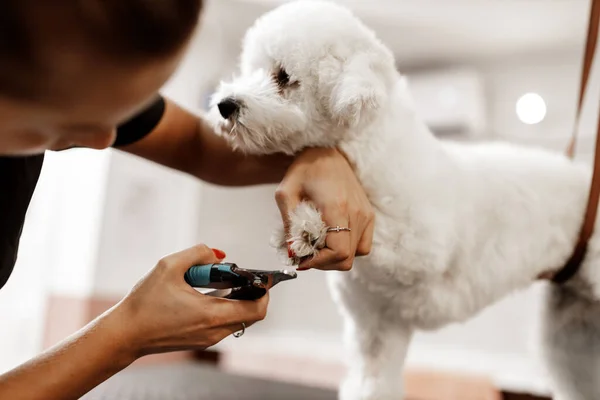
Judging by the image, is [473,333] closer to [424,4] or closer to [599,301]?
[424,4]

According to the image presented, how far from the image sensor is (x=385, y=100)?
612mm

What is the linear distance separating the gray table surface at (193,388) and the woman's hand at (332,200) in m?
0.53

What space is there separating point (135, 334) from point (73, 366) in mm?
59

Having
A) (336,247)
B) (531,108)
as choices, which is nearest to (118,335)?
(336,247)

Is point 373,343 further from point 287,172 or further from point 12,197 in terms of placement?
point 12,197

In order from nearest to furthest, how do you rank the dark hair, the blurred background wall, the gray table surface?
the dark hair → the gray table surface → the blurred background wall

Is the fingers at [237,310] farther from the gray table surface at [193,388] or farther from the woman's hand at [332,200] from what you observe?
the gray table surface at [193,388]

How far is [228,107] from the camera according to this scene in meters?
0.58

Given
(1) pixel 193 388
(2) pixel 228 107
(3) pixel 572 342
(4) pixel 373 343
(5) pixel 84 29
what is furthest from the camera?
(1) pixel 193 388

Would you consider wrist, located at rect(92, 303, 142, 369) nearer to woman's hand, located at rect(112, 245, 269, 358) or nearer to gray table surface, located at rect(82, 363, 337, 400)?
woman's hand, located at rect(112, 245, 269, 358)

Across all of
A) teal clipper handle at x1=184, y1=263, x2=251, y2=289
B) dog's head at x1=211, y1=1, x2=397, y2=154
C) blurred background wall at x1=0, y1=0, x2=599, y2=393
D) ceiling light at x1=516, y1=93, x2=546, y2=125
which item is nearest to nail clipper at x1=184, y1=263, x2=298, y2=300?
teal clipper handle at x1=184, y1=263, x2=251, y2=289

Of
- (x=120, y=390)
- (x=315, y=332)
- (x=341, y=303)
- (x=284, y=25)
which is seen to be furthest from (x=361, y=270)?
(x=315, y=332)

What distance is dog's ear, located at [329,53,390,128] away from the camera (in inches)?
21.8

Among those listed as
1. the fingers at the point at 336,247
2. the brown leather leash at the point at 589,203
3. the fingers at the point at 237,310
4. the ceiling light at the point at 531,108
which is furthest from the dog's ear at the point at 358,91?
the ceiling light at the point at 531,108
